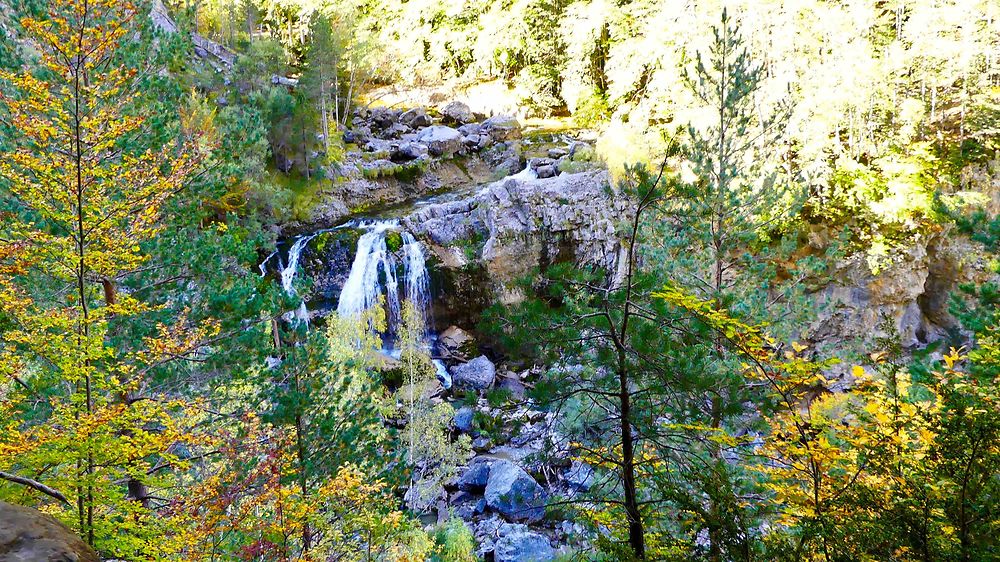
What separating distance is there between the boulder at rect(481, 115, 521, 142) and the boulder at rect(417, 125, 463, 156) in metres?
1.99

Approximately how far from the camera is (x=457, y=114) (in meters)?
30.7

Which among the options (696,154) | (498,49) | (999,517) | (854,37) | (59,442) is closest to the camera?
(999,517)

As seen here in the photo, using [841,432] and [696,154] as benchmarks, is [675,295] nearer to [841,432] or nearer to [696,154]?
[841,432]

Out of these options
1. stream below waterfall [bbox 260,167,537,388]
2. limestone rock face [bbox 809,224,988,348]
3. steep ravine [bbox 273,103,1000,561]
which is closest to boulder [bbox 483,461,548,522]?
steep ravine [bbox 273,103,1000,561]

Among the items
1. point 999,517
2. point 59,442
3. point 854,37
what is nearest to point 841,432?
point 999,517

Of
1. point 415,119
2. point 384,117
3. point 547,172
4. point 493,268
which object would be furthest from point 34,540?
point 384,117

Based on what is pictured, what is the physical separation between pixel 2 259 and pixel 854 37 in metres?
20.7

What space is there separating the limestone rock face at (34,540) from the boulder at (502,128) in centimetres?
2656

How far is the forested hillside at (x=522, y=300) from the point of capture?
3844 mm

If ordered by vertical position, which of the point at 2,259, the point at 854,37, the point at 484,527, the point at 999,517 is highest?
the point at 854,37

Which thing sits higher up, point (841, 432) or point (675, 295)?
point (675, 295)

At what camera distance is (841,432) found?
16.6 ft

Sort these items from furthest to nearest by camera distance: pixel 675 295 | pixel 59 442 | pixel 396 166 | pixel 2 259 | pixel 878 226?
pixel 396 166 → pixel 878 226 → pixel 2 259 → pixel 59 442 → pixel 675 295

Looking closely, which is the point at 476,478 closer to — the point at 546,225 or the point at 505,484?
the point at 505,484
